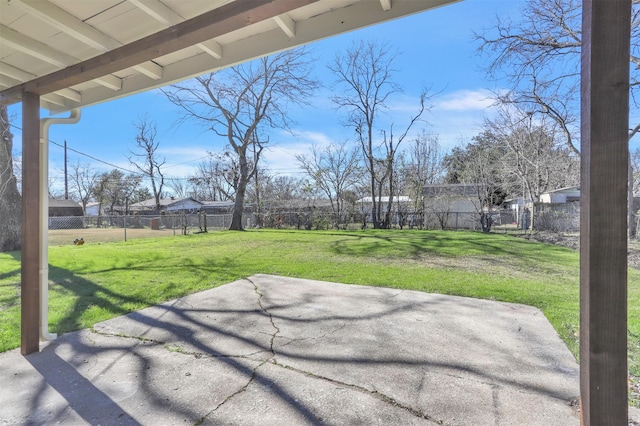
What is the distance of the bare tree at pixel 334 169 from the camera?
22.6m

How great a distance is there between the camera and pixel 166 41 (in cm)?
206

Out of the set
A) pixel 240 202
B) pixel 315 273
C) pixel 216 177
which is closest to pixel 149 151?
pixel 216 177

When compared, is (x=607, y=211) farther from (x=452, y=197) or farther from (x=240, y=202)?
(x=452, y=197)

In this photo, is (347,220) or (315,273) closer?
(315,273)

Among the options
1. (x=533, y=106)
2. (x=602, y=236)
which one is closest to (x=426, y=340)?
(x=602, y=236)

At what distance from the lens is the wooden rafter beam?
1701 mm

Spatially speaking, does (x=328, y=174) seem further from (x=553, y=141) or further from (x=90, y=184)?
(x=90, y=184)

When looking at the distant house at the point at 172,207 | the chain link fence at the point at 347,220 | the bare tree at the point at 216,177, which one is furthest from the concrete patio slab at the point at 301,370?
the distant house at the point at 172,207

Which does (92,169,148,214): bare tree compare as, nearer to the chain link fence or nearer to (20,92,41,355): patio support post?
the chain link fence

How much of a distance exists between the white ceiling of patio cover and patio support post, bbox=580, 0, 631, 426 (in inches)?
38.0

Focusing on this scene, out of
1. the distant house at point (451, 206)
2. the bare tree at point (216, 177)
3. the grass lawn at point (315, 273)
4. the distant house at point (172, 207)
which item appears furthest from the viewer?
the distant house at point (172, 207)

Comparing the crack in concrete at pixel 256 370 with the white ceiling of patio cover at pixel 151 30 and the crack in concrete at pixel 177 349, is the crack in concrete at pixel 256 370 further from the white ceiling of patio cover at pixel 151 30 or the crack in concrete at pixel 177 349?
the white ceiling of patio cover at pixel 151 30

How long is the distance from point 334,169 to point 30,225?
2063 centimetres

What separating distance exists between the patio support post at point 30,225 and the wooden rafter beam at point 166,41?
0.26m
